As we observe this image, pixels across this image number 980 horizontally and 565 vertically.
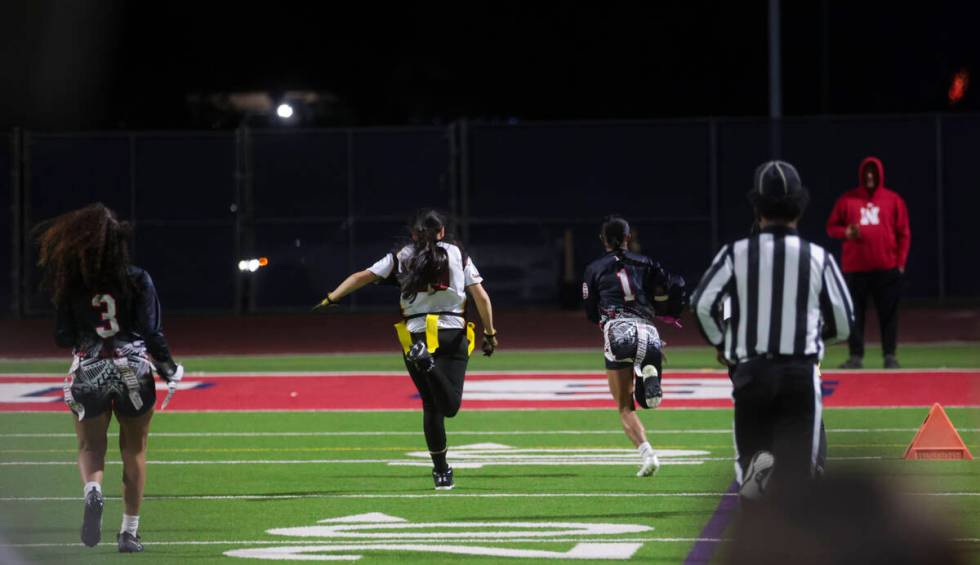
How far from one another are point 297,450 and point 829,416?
15.8 ft

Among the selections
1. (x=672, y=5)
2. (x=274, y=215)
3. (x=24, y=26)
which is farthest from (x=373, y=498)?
(x=672, y=5)

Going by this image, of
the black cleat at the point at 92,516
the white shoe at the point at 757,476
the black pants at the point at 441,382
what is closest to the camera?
the white shoe at the point at 757,476

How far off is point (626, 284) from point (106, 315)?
421 centimetres

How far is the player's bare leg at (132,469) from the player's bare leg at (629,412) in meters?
3.94

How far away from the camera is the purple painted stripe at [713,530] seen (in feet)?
31.7

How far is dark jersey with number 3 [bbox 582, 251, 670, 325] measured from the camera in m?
12.8

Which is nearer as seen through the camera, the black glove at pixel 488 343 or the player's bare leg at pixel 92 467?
the player's bare leg at pixel 92 467

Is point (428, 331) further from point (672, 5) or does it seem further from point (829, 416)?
point (672, 5)

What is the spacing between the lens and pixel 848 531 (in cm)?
596

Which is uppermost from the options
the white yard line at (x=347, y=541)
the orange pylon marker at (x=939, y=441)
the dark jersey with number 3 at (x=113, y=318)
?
the dark jersey with number 3 at (x=113, y=318)

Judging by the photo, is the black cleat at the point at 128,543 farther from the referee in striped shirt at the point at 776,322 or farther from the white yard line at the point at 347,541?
the referee in striped shirt at the point at 776,322

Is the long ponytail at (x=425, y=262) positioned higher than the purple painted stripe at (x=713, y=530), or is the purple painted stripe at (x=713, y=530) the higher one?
the long ponytail at (x=425, y=262)

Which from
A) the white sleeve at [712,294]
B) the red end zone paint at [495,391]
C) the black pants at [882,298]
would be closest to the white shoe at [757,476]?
the white sleeve at [712,294]

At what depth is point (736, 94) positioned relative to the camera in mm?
51156
